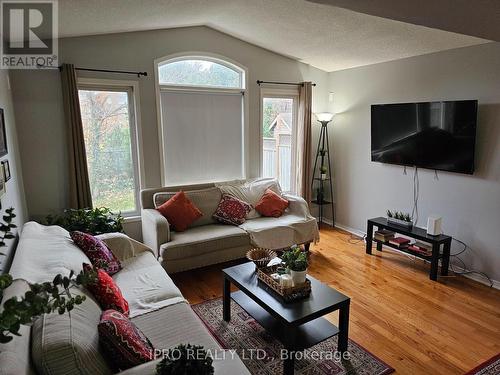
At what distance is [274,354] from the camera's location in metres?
2.31

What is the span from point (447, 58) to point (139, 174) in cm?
362

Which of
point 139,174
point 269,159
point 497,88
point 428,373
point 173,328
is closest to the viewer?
point 173,328

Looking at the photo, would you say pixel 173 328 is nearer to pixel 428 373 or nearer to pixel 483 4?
pixel 428 373

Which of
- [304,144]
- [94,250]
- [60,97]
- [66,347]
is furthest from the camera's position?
[304,144]

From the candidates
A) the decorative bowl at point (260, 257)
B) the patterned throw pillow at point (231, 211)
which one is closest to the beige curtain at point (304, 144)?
the patterned throw pillow at point (231, 211)

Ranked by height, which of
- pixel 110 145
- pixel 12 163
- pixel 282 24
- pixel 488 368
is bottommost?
pixel 488 368

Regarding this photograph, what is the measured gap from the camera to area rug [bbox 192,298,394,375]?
7.10ft

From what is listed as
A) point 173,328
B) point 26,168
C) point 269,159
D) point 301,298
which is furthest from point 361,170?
point 26,168

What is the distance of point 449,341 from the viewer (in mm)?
2467

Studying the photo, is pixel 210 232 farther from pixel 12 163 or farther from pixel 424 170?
pixel 424 170

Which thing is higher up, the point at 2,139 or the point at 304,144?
the point at 2,139

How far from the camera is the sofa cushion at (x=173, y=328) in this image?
5.87 ft

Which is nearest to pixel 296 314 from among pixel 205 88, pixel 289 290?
pixel 289 290

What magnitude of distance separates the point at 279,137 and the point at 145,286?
3.17 m
